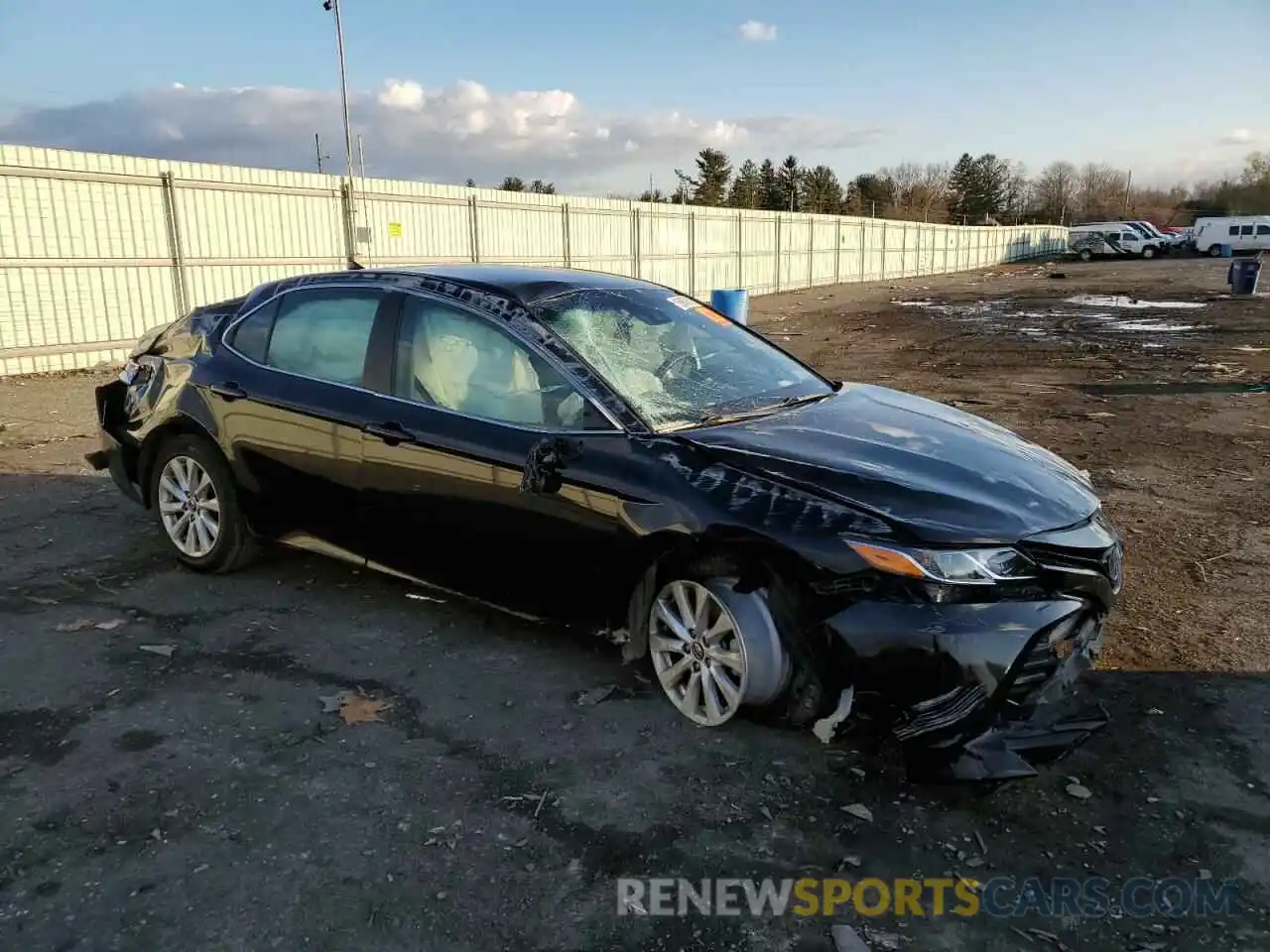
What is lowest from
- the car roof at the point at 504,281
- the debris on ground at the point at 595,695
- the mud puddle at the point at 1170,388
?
the debris on ground at the point at 595,695

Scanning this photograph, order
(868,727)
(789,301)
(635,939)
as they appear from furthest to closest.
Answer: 1. (789,301)
2. (868,727)
3. (635,939)

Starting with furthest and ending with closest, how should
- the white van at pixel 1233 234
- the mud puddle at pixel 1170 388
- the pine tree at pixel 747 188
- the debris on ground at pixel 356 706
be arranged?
1. the pine tree at pixel 747 188
2. the white van at pixel 1233 234
3. the mud puddle at pixel 1170 388
4. the debris on ground at pixel 356 706

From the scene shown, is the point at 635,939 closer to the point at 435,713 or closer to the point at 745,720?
the point at 745,720

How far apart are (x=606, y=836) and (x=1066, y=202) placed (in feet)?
398

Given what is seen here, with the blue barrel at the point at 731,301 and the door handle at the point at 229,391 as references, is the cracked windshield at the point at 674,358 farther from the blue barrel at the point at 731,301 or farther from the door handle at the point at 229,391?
the blue barrel at the point at 731,301

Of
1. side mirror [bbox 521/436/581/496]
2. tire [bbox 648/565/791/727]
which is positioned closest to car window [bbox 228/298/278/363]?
side mirror [bbox 521/436/581/496]

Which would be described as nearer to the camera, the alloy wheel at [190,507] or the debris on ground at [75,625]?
the debris on ground at [75,625]

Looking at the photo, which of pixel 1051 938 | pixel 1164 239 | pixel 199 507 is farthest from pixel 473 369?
pixel 1164 239

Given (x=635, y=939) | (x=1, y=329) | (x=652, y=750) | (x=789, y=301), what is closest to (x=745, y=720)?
(x=652, y=750)

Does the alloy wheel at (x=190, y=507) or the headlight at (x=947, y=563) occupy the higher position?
the headlight at (x=947, y=563)

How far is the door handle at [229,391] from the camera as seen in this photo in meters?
4.70

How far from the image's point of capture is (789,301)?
30734mm

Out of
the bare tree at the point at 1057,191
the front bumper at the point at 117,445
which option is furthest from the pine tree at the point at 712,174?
the front bumper at the point at 117,445

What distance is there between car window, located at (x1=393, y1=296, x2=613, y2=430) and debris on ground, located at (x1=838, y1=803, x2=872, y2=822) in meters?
1.57
